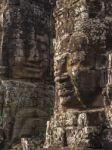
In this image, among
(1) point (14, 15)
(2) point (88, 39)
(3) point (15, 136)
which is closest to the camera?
(2) point (88, 39)

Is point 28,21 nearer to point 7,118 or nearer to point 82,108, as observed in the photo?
point 7,118

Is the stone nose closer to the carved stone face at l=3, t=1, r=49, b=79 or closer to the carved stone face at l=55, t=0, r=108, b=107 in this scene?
the carved stone face at l=3, t=1, r=49, b=79

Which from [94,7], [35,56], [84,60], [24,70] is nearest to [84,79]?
[84,60]

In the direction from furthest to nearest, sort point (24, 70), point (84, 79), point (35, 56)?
1. point (35, 56)
2. point (24, 70)
3. point (84, 79)

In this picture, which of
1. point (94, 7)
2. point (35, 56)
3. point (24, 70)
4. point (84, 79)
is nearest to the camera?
point (84, 79)

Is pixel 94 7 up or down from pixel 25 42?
down

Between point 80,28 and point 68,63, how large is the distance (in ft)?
2.32

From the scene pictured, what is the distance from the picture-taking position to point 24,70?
44.5ft

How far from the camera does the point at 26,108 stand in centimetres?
1320

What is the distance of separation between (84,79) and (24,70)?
5538 mm

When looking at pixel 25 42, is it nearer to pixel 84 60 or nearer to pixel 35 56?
pixel 35 56

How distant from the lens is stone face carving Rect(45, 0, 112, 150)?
307 inches

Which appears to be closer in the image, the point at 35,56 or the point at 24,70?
the point at 24,70

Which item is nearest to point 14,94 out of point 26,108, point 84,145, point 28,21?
point 26,108
